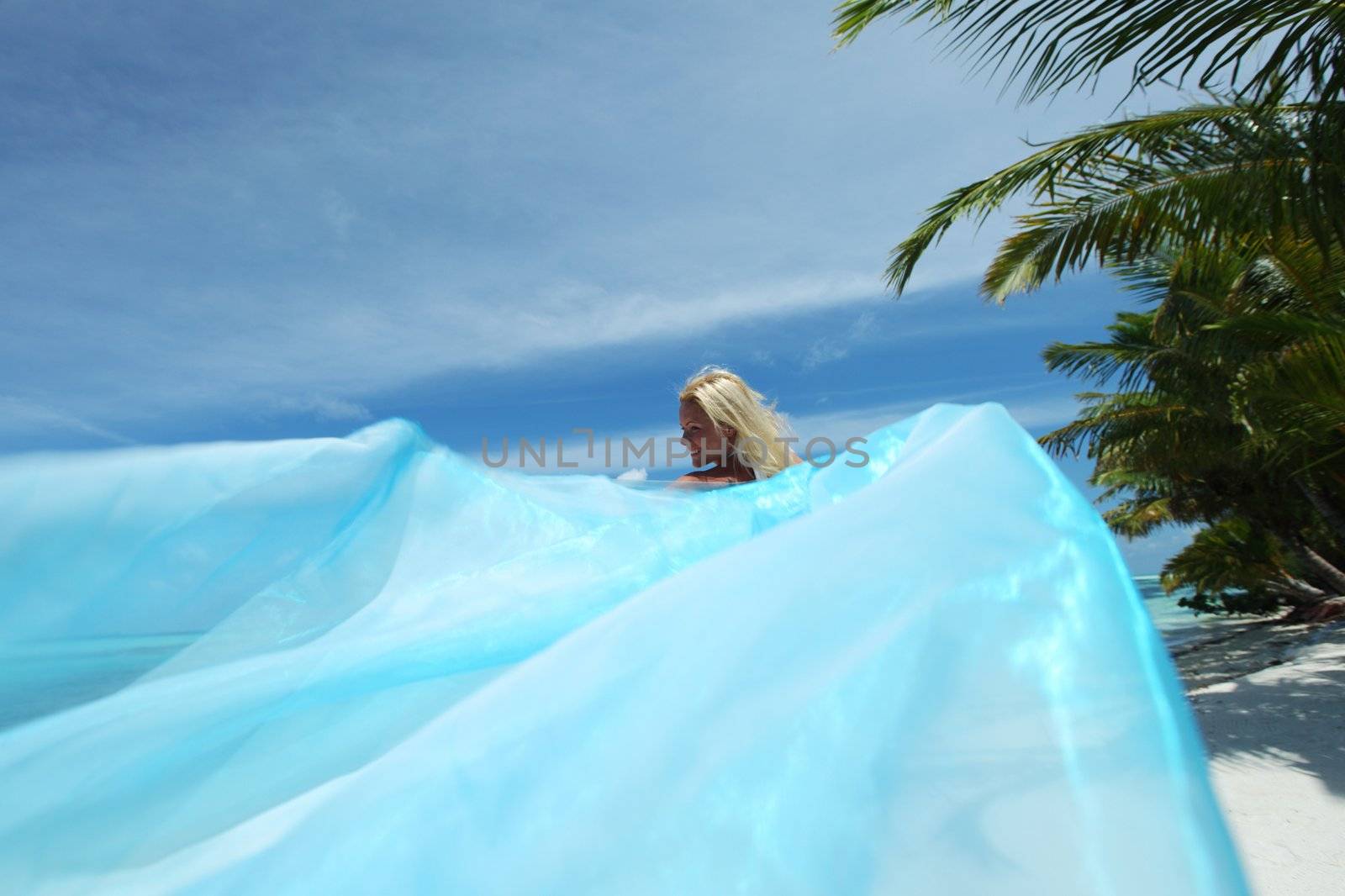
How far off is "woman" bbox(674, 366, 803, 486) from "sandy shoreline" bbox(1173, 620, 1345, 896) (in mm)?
1974

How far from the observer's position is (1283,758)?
526 centimetres

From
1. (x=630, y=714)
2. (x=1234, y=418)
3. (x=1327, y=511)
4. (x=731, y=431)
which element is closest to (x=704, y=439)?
(x=731, y=431)

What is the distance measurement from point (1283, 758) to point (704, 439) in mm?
4454

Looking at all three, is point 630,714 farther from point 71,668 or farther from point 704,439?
point 704,439

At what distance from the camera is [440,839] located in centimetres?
94

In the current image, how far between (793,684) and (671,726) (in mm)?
152

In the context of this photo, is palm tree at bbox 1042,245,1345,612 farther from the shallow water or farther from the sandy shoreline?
the shallow water

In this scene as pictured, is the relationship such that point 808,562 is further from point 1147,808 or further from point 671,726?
point 1147,808

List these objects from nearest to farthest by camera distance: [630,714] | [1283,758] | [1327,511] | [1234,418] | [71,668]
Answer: [630,714]
[71,668]
[1283,758]
[1234,418]
[1327,511]

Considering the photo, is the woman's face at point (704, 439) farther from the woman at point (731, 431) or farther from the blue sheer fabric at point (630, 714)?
the blue sheer fabric at point (630, 714)

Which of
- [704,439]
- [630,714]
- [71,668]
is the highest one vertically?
[704,439]

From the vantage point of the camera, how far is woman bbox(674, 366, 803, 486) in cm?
365

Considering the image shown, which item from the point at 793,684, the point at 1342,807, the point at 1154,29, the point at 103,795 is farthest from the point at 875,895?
the point at 1342,807

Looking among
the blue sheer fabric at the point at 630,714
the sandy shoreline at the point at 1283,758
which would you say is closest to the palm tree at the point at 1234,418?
the sandy shoreline at the point at 1283,758
